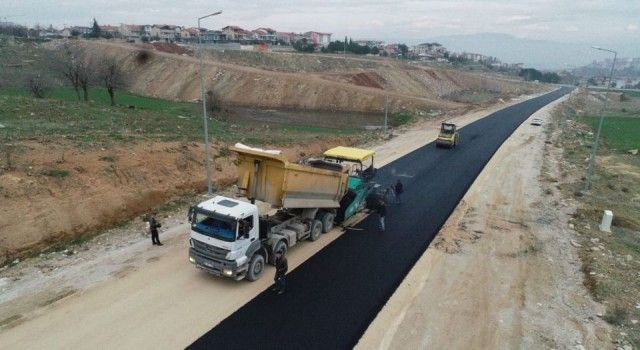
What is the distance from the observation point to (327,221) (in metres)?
16.1

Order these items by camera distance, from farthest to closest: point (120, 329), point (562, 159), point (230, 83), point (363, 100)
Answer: point (230, 83) < point (363, 100) < point (562, 159) < point (120, 329)

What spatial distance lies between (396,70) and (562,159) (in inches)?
2599

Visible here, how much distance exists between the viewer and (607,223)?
1705 centimetres

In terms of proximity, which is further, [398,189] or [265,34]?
[265,34]

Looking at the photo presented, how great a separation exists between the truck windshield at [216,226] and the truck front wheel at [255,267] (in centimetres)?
130

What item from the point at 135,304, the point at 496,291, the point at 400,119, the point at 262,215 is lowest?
the point at 135,304

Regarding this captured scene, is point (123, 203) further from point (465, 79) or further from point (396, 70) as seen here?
point (465, 79)

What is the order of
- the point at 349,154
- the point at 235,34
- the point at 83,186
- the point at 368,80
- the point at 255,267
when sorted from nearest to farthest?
1. the point at 255,267
2. the point at 83,186
3. the point at 349,154
4. the point at 368,80
5. the point at 235,34

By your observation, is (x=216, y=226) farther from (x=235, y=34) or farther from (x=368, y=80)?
(x=235, y=34)

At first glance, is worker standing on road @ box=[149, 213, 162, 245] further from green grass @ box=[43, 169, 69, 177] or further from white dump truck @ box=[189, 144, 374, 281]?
green grass @ box=[43, 169, 69, 177]

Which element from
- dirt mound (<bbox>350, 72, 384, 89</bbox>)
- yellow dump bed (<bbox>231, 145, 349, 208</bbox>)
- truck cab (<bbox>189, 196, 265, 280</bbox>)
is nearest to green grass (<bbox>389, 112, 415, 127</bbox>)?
dirt mound (<bbox>350, 72, 384, 89</bbox>)

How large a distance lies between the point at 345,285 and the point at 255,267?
2.77m

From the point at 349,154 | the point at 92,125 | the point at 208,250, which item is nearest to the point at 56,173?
the point at 208,250

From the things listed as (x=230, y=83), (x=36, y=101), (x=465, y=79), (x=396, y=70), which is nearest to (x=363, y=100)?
(x=230, y=83)
